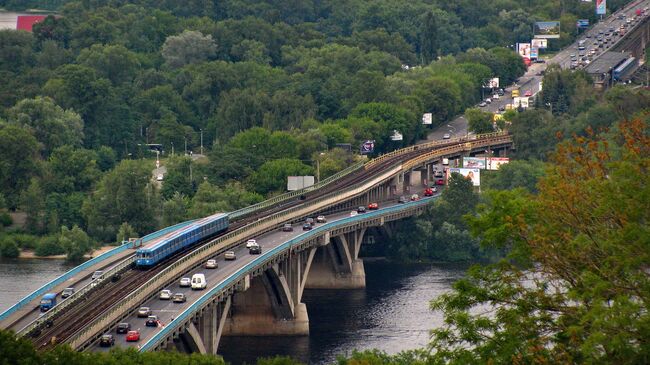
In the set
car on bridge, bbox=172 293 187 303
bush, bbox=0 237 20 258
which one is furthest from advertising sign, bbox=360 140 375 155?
car on bridge, bbox=172 293 187 303

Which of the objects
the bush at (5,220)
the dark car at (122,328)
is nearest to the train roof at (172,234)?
the dark car at (122,328)

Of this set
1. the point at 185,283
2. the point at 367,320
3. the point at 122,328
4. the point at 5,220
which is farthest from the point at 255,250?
the point at 5,220

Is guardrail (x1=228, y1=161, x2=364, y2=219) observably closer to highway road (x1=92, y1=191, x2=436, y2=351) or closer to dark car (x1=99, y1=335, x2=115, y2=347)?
highway road (x1=92, y1=191, x2=436, y2=351)

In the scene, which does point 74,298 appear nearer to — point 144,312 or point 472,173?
point 144,312

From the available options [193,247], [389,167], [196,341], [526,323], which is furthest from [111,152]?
[526,323]

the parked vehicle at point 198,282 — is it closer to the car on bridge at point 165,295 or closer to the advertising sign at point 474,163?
the car on bridge at point 165,295
